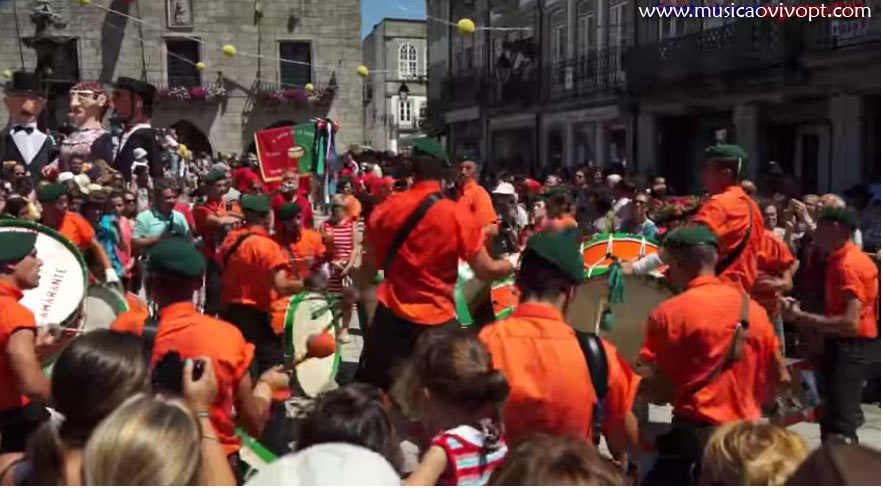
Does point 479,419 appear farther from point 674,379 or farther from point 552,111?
point 552,111

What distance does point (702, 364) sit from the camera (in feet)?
12.1

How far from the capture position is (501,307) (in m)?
6.13

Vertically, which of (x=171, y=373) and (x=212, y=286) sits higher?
(x=171, y=373)

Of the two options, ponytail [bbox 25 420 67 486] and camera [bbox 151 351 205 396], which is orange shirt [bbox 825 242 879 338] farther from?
ponytail [bbox 25 420 67 486]

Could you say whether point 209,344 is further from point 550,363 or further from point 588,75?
point 588,75

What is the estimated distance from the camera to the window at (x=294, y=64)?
36719 mm

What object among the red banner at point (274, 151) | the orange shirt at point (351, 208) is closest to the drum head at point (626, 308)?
the orange shirt at point (351, 208)

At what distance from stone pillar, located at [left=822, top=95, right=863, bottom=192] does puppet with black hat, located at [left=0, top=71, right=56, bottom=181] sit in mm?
10864

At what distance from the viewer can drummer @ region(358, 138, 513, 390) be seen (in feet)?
16.0

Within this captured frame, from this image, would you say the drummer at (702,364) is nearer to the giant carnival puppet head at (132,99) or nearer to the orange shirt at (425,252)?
the orange shirt at (425,252)

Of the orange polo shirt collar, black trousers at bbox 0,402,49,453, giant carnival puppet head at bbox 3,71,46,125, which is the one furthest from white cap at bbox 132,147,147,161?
black trousers at bbox 0,402,49,453

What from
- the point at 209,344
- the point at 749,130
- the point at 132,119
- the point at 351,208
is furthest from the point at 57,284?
the point at 749,130

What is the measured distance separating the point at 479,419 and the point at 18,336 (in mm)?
1762

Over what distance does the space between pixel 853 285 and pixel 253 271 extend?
3385 mm
